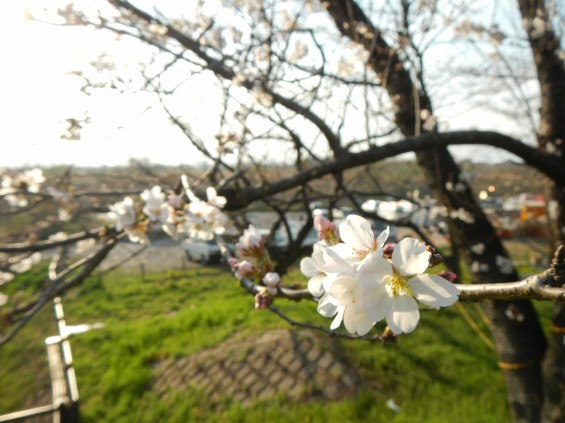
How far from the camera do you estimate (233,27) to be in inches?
123

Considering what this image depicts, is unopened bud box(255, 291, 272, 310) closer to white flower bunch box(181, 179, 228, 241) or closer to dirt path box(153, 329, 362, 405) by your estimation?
white flower bunch box(181, 179, 228, 241)

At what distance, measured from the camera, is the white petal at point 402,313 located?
676 millimetres

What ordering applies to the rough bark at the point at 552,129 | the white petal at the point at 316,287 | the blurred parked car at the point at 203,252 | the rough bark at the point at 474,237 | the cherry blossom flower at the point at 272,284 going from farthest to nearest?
the blurred parked car at the point at 203,252
the rough bark at the point at 474,237
the rough bark at the point at 552,129
the cherry blossom flower at the point at 272,284
the white petal at the point at 316,287

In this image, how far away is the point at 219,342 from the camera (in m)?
4.85

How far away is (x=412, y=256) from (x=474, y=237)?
264 centimetres

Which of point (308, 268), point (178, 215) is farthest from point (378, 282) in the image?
point (178, 215)

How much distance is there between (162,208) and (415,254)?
4.84ft

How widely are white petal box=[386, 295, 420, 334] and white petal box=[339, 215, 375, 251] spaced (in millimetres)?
119

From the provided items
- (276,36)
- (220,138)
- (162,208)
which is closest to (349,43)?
(276,36)

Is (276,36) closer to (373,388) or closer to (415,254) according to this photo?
(415,254)

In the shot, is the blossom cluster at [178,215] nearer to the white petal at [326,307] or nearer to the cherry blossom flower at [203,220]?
the cherry blossom flower at [203,220]

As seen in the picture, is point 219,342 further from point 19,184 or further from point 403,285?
point 403,285

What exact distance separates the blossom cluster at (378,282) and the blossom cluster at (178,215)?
3.74 feet

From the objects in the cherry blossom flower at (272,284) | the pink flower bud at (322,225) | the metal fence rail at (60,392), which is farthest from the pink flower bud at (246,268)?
the metal fence rail at (60,392)
